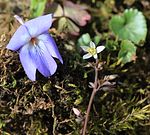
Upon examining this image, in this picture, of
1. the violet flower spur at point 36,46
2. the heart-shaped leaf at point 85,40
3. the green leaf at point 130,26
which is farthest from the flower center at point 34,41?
the green leaf at point 130,26

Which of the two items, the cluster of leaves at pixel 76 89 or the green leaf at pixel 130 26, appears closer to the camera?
the cluster of leaves at pixel 76 89

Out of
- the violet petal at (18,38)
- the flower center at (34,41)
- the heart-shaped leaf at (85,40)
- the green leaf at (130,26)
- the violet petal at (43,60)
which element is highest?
the violet petal at (18,38)

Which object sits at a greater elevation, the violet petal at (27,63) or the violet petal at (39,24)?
the violet petal at (39,24)

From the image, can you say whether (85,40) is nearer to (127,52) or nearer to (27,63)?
(127,52)

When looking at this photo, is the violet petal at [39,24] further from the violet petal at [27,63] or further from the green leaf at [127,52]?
the green leaf at [127,52]

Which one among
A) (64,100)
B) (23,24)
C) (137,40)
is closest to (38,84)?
(64,100)

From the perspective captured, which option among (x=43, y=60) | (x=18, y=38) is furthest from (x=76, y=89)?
(x=18, y=38)

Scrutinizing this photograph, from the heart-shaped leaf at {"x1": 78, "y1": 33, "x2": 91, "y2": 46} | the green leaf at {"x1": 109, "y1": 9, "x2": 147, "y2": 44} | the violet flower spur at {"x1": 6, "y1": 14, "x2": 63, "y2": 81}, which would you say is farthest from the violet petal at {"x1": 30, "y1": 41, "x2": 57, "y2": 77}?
the green leaf at {"x1": 109, "y1": 9, "x2": 147, "y2": 44}
